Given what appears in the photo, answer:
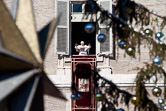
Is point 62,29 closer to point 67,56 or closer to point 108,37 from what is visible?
point 67,56

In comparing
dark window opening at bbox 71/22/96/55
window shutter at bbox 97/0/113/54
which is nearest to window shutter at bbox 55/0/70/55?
window shutter at bbox 97/0/113/54

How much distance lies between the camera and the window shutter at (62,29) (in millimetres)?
10219

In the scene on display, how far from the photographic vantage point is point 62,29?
33.8 feet

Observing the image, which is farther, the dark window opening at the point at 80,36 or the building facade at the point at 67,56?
the dark window opening at the point at 80,36

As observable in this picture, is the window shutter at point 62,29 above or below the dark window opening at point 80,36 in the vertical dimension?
above

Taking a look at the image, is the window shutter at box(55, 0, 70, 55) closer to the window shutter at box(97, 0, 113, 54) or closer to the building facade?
the building facade

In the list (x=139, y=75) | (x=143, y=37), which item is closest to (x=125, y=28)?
A: (x=143, y=37)

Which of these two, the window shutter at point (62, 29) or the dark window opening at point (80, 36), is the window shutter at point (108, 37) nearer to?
the window shutter at point (62, 29)

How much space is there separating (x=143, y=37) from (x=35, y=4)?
4.00 m

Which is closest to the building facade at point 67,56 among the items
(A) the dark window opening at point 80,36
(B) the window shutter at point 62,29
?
(B) the window shutter at point 62,29

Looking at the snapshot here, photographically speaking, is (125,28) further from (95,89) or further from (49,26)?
(95,89)

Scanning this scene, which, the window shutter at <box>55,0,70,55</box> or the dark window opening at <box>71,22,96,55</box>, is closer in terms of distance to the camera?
the window shutter at <box>55,0,70,55</box>

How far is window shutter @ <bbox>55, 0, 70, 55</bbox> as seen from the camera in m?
10.2

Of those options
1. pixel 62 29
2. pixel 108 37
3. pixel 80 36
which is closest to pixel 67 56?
pixel 62 29
